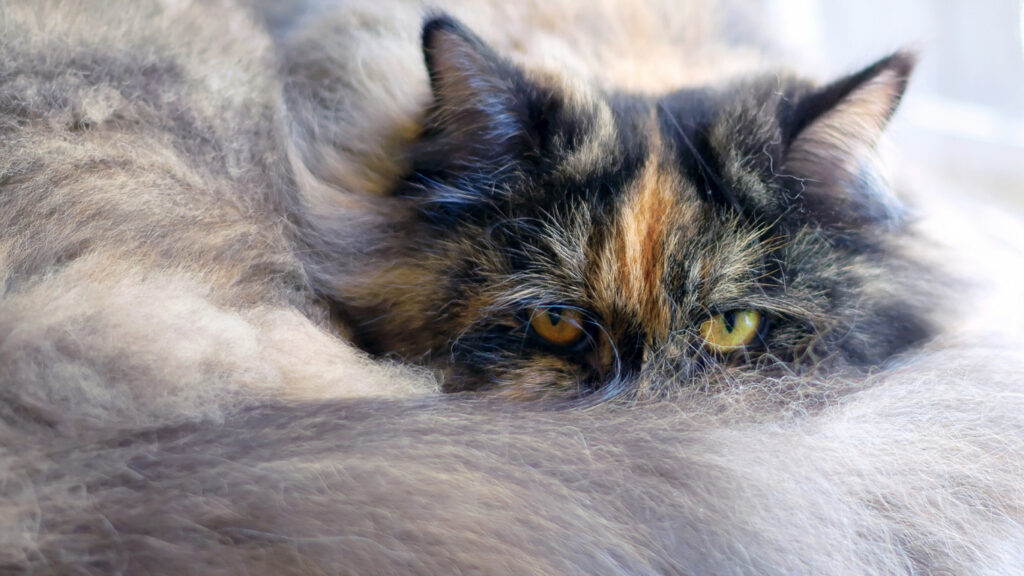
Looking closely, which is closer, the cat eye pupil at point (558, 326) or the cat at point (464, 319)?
the cat at point (464, 319)

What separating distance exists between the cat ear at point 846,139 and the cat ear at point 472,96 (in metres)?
0.39

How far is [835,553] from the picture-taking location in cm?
68

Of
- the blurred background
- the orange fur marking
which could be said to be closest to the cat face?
the orange fur marking

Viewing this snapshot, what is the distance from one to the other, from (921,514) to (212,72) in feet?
3.63

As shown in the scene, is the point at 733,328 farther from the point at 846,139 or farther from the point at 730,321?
the point at 846,139

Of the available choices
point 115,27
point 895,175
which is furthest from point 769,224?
point 115,27

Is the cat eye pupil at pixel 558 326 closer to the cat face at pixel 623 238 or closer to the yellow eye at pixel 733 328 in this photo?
the cat face at pixel 623 238

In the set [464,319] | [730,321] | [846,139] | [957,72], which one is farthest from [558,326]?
[957,72]

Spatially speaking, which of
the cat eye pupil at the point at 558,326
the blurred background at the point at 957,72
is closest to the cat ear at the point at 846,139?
the cat eye pupil at the point at 558,326

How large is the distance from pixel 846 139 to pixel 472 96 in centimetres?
53

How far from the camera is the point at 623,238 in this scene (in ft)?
3.24

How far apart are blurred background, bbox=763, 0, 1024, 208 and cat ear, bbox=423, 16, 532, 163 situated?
1004mm

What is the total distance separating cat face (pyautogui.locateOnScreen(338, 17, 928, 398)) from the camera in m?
0.99

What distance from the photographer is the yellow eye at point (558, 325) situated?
101 centimetres
